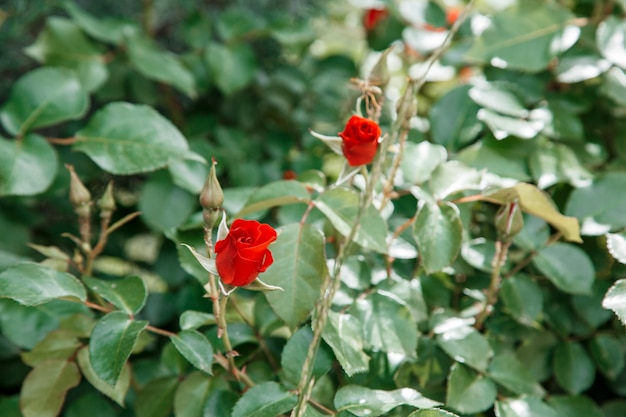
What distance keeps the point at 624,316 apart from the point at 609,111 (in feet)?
1.79

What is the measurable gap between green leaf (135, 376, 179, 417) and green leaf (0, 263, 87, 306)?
0.51 feet

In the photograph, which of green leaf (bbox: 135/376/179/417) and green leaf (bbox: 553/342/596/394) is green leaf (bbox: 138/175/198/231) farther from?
green leaf (bbox: 553/342/596/394)

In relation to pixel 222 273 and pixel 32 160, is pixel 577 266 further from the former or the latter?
pixel 32 160

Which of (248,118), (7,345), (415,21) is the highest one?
(415,21)

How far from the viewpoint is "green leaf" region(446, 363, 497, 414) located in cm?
73

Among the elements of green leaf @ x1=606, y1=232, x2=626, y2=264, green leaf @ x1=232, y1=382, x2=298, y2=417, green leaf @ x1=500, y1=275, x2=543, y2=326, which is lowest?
green leaf @ x1=500, y1=275, x2=543, y2=326

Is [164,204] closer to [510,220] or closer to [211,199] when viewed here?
[211,199]

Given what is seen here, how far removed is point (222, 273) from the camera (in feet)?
1.94

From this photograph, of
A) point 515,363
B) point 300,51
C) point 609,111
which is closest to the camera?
point 515,363

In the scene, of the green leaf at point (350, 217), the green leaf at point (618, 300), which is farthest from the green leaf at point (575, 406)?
the green leaf at point (350, 217)

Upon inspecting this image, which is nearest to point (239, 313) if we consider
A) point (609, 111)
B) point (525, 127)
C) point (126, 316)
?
point (126, 316)

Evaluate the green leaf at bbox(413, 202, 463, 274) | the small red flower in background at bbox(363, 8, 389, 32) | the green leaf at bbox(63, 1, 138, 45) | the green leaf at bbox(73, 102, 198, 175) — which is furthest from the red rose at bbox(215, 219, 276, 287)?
the small red flower in background at bbox(363, 8, 389, 32)

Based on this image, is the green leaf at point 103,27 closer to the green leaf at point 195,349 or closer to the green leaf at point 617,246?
the green leaf at point 195,349

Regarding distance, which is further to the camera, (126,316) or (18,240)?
(18,240)
